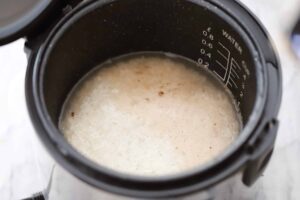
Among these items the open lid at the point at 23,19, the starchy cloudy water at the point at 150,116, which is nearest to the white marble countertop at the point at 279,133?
the starchy cloudy water at the point at 150,116

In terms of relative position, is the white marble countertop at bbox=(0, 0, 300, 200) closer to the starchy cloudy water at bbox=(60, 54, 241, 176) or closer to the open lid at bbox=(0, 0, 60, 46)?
the starchy cloudy water at bbox=(60, 54, 241, 176)

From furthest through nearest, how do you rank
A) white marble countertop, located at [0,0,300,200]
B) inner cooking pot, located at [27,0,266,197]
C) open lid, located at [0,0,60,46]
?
white marble countertop, located at [0,0,300,200]
open lid, located at [0,0,60,46]
inner cooking pot, located at [27,0,266,197]

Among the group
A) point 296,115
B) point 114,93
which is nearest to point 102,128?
point 114,93

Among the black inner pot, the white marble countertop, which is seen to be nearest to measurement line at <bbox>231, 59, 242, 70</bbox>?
the black inner pot

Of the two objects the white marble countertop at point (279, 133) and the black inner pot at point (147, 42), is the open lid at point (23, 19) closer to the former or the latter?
the black inner pot at point (147, 42)

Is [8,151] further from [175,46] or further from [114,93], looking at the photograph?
[175,46]

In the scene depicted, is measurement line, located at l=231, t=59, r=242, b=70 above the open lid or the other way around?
above

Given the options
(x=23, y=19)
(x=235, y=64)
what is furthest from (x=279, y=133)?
(x=23, y=19)

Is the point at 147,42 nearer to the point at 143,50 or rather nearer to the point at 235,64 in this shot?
the point at 143,50
